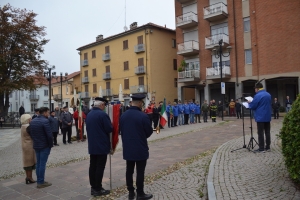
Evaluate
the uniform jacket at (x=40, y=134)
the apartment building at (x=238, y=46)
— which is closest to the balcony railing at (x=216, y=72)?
the apartment building at (x=238, y=46)

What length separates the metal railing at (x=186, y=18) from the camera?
108ft

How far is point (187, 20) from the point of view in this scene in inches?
1309

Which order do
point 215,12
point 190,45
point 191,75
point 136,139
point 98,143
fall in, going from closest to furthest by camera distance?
point 136,139
point 98,143
point 215,12
point 191,75
point 190,45

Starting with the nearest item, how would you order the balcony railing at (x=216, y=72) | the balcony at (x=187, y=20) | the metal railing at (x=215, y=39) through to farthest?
1. the balcony railing at (x=216, y=72)
2. the metal railing at (x=215, y=39)
3. the balcony at (x=187, y=20)

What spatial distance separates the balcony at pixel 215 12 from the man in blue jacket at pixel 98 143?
91.9 ft

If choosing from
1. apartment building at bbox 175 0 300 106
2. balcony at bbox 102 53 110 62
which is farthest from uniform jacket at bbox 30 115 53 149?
balcony at bbox 102 53 110 62

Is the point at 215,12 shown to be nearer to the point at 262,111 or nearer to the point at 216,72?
the point at 216,72

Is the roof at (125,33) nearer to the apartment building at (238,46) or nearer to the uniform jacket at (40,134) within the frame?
the apartment building at (238,46)

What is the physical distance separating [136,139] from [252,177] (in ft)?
8.59

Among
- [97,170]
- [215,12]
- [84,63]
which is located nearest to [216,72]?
[215,12]

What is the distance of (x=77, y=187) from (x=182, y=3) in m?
33.0

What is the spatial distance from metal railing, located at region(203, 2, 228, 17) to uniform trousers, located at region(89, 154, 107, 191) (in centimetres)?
2843

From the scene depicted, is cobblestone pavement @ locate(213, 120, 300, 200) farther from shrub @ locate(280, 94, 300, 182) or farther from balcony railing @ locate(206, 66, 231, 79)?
balcony railing @ locate(206, 66, 231, 79)

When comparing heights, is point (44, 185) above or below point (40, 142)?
below
